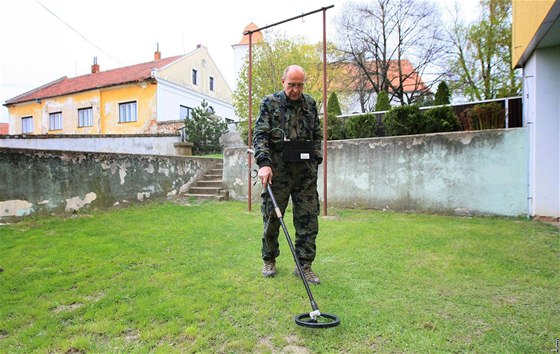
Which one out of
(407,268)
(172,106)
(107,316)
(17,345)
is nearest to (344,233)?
(407,268)

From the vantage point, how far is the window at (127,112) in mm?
20578

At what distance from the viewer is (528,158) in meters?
5.57

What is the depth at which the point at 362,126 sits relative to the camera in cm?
775

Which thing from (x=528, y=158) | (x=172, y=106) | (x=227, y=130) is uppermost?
(x=172, y=106)

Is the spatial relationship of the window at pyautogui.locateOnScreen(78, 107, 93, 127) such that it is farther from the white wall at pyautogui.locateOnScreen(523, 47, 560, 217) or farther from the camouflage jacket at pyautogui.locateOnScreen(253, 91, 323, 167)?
the white wall at pyautogui.locateOnScreen(523, 47, 560, 217)

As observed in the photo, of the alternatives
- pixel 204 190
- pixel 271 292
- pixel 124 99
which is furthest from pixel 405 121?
pixel 124 99

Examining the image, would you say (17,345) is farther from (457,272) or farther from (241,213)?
(241,213)

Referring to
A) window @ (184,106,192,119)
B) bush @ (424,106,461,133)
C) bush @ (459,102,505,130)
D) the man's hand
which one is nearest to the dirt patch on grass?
the man's hand

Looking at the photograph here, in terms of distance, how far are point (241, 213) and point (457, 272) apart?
4.39m

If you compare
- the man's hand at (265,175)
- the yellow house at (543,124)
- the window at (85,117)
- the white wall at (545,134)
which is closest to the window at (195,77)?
the window at (85,117)

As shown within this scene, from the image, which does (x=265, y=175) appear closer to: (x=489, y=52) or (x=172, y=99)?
(x=489, y=52)

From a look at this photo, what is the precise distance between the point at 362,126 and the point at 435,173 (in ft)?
6.81

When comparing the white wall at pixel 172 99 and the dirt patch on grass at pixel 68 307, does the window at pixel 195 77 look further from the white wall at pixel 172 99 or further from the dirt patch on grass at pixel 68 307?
the dirt patch on grass at pixel 68 307

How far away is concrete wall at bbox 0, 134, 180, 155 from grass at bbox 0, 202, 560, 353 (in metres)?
8.28
